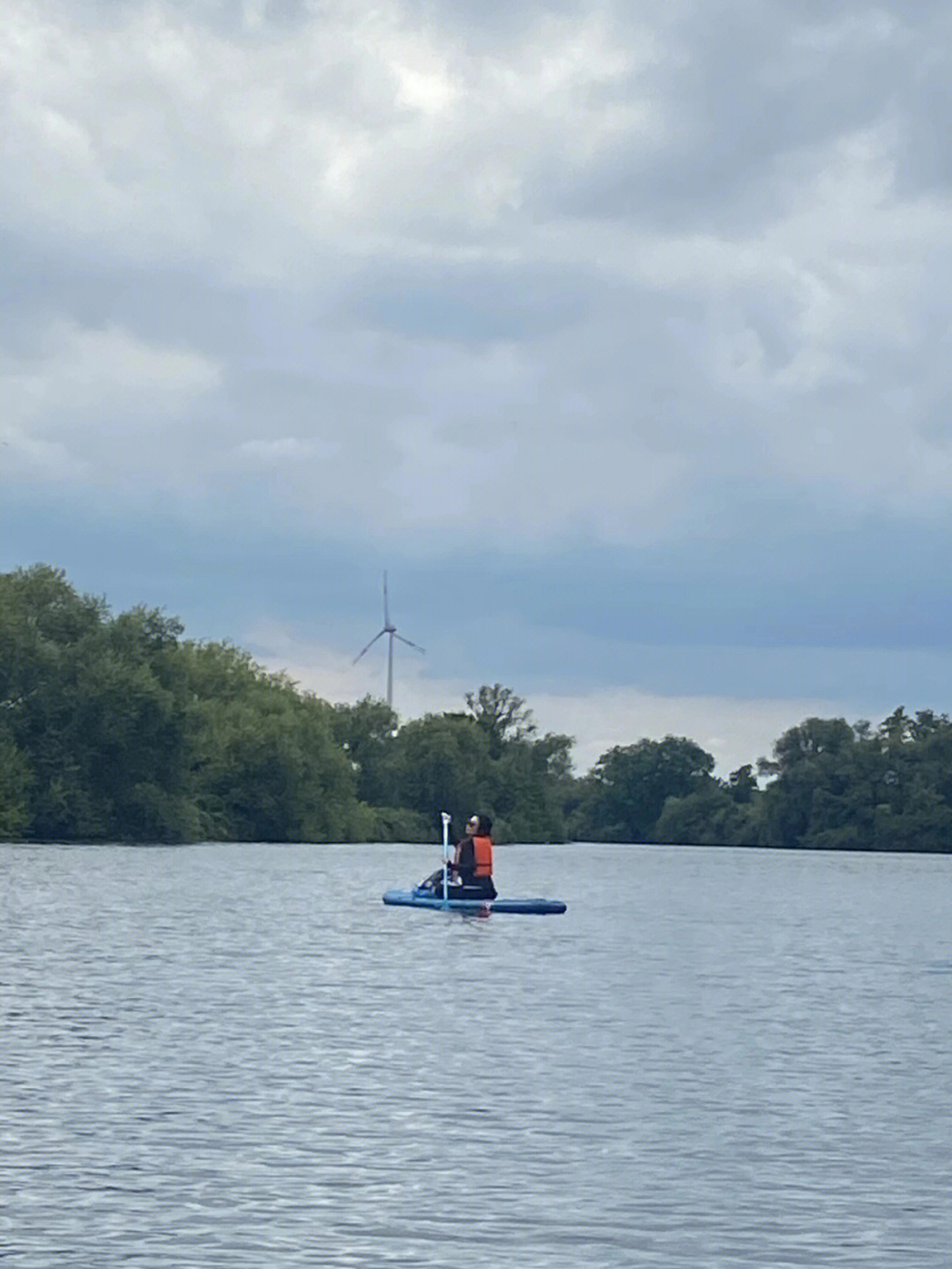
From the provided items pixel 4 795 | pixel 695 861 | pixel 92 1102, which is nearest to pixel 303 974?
pixel 92 1102

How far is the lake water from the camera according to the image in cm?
1497

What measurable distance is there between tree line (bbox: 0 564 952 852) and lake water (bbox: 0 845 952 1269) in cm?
5913

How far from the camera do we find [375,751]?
155375mm

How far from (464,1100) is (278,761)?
104370mm

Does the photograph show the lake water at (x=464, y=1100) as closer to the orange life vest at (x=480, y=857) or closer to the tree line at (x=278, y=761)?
the orange life vest at (x=480, y=857)

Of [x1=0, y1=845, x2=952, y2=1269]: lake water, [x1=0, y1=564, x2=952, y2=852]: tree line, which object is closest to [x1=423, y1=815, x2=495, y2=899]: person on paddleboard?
[x1=0, y1=845, x2=952, y2=1269]: lake water

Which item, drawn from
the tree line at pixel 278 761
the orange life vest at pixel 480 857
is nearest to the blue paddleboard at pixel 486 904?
the orange life vest at pixel 480 857

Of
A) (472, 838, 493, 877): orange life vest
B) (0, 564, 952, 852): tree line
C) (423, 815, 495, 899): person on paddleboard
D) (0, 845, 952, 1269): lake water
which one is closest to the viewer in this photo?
(0, 845, 952, 1269): lake water

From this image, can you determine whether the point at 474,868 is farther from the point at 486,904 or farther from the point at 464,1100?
the point at 464,1100

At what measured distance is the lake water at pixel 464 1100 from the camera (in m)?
15.0

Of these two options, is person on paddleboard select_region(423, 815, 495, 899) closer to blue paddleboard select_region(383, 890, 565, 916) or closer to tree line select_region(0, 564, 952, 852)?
blue paddleboard select_region(383, 890, 565, 916)

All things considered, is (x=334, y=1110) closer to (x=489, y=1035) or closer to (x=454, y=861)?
(x=489, y=1035)

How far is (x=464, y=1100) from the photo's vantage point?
69.5ft

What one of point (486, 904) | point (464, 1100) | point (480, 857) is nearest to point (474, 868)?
point (480, 857)
